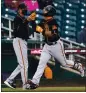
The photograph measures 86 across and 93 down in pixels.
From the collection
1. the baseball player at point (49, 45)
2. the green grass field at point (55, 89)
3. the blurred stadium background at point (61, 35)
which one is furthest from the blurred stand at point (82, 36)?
the green grass field at point (55, 89)

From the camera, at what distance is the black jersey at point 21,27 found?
10727 millimetres

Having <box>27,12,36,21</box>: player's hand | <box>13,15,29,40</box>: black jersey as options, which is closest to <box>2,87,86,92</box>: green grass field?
<box>13,15,29,40</box>: black jersey

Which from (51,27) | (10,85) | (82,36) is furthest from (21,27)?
(82,36)

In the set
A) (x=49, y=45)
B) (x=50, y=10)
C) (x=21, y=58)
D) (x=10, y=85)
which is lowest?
(x=10, y=85)

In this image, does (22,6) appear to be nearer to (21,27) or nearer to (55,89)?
(21,27)

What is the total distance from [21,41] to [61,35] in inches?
37.4

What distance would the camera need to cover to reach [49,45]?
34.8 feet

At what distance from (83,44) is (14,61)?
1.68m

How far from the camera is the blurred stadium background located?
1091 centimetres

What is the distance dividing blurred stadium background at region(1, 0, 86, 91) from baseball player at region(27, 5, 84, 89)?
5.8 inches

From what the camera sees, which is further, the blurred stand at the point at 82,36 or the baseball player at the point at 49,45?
the blurred stand at the point at 82,36

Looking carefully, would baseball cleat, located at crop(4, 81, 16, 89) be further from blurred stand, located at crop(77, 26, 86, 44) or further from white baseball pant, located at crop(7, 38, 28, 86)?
blurred stand, located at crop(77, 26, 86, 44)

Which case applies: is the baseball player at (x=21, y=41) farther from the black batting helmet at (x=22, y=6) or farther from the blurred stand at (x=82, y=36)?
the blurred stand at (x=82, y=36)

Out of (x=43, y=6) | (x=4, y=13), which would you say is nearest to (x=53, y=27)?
(x=43, y=6)
